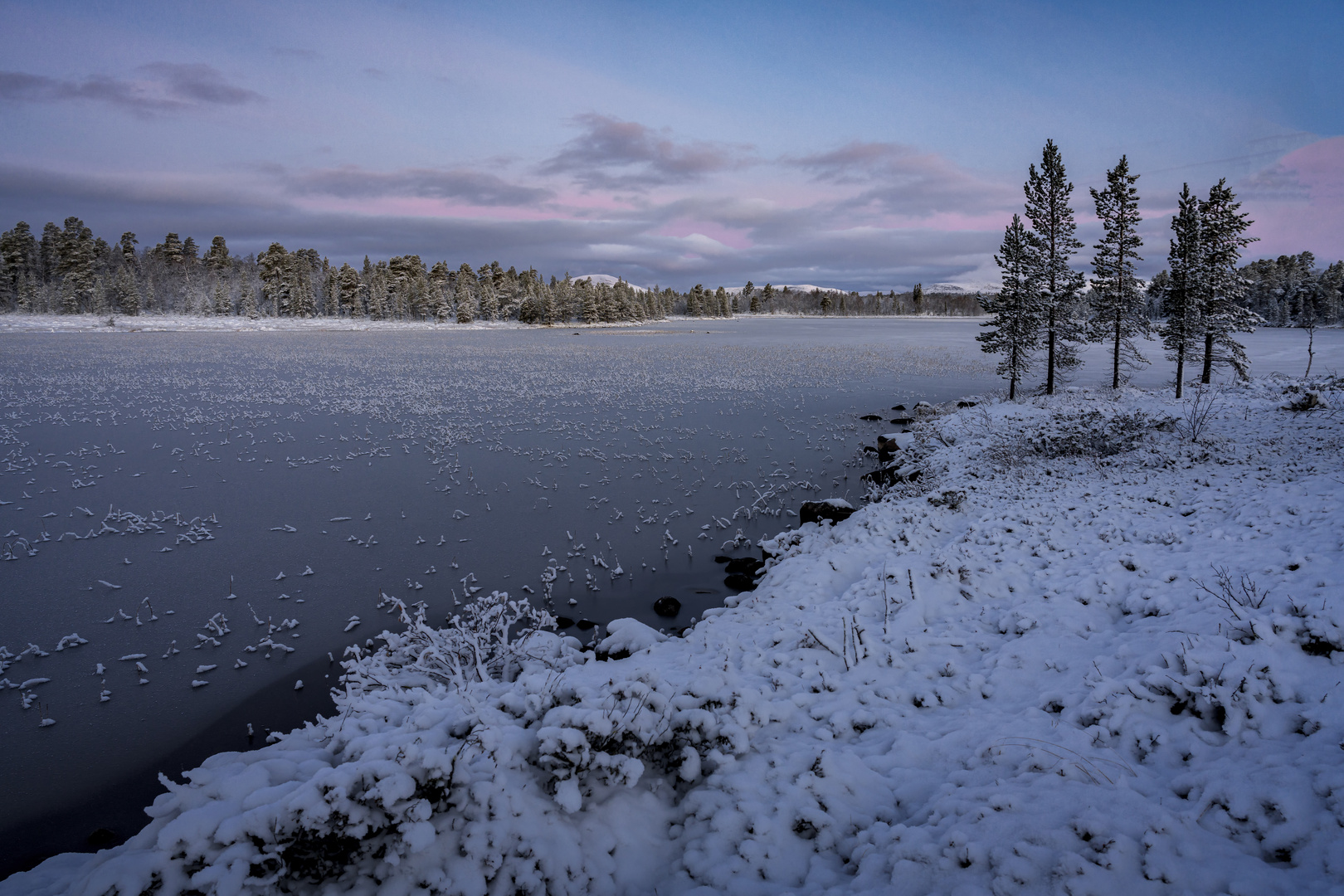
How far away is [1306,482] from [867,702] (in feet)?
35.8

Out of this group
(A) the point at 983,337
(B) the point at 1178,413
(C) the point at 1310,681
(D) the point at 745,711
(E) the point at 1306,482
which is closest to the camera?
(C) the point at 1310,681

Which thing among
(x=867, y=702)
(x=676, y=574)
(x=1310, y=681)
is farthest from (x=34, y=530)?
(x=1310, y=681)

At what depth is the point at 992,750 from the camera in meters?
5.33

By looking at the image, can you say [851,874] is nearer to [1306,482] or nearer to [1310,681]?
[1310,681]

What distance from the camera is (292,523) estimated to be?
13.3 m

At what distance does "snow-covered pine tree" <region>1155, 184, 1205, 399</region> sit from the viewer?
95.4ft

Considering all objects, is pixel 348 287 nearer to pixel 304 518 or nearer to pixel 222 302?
pixel 222 302

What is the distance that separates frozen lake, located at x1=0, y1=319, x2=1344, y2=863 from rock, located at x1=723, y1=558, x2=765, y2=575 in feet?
1.47

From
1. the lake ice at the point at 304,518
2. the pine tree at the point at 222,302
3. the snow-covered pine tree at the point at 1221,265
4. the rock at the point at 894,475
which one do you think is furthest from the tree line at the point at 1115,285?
the pine tree at the point at 222,302

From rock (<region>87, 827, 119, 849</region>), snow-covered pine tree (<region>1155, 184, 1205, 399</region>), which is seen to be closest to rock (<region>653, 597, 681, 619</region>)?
rock (<region>87, 827, 119, 849</region>)

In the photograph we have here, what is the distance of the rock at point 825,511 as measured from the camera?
46.3ft

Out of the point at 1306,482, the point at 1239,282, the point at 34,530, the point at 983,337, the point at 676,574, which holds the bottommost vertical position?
the point at 676,574

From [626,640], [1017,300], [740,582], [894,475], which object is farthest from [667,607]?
[1017,300]

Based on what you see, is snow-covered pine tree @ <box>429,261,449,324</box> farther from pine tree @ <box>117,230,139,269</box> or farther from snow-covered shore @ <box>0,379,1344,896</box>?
snow-covered shore @ <box>0,379,1344,896</box>
